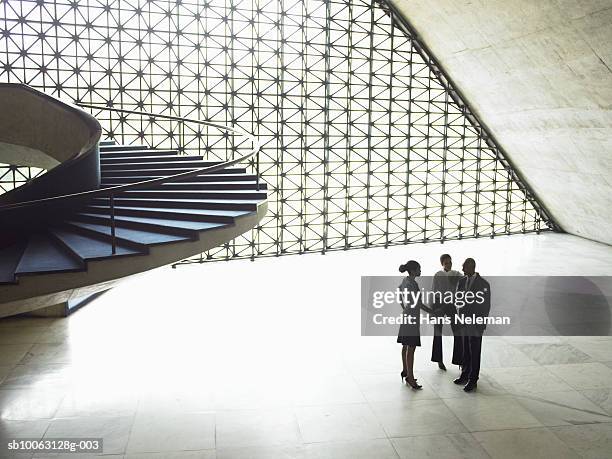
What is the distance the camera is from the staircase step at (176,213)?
22.7 ft

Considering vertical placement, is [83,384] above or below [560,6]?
below

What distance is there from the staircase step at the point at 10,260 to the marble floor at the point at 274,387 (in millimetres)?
1834

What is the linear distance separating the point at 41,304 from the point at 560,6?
9.97m

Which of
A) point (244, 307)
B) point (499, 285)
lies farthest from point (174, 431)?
point (499, 285)

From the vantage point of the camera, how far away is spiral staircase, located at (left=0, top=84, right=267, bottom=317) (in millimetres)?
5352

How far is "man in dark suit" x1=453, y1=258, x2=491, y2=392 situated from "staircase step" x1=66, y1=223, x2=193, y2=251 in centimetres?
322

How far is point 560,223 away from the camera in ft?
62.2

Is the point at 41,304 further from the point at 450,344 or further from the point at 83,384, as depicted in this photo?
the point at 450,344

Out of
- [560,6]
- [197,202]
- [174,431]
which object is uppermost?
[560,6]

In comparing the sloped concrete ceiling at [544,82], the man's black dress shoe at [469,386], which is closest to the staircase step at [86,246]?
the man's black dress shoe at [469,386]

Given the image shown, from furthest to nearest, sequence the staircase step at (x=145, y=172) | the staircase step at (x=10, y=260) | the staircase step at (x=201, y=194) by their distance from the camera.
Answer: the staircase step at (x=145, y=172) < the staircase step at (x=201, y=194) < the staircase step at (x=10, y=260)

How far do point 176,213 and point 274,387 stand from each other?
2.42m

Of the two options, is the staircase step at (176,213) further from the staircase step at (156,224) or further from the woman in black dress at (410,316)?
the woman in black dress at (410,316)

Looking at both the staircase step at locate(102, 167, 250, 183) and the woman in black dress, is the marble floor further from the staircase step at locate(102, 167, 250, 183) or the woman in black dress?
the staircase step at locate(102, 167, 250, 183)
